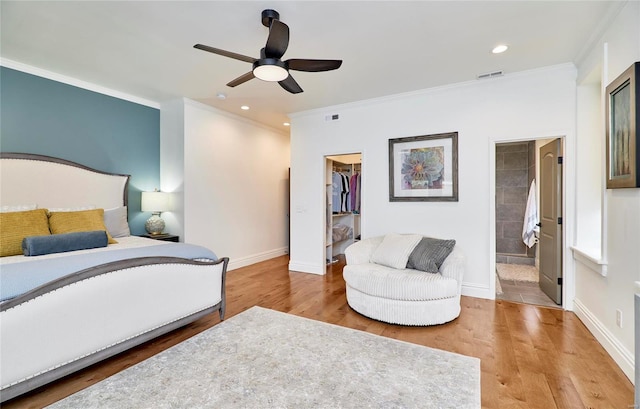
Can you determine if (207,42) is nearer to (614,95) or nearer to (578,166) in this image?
(614,95)

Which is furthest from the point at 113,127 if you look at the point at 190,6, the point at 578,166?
the point at 578,166

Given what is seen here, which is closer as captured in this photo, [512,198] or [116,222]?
[116,222]

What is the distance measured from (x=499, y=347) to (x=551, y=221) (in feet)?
6.55

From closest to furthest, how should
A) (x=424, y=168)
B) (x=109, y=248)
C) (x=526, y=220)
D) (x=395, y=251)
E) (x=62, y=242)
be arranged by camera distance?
1. (x=62, y=242)
2. (x=109, y=248)
3. (x=395, y=251)
4. (x=424, y=168)
5. (x=526, y=220)

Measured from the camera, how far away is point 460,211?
3711 mm

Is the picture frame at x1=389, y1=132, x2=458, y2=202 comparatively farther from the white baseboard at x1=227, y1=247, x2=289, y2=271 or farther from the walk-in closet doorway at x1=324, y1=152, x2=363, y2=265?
the white baseboard at x1=227, y1=247, x2=289, y2=271

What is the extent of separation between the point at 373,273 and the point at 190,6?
9.54 feet

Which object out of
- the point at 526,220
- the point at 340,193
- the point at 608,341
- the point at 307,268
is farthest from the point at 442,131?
the point at 307,268

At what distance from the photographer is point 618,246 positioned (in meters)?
2.21

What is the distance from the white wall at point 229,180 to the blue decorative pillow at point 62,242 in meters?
1.50

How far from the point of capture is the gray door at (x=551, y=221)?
3.34 m

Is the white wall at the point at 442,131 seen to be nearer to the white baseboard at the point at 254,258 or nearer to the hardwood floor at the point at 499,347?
the hardwood floor at the point at 499,347

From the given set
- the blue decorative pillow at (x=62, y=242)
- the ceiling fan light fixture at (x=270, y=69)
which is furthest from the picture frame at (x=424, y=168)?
the blue decorative pillow at (x=62, y=242)

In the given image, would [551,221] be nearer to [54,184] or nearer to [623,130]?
[623,130]
